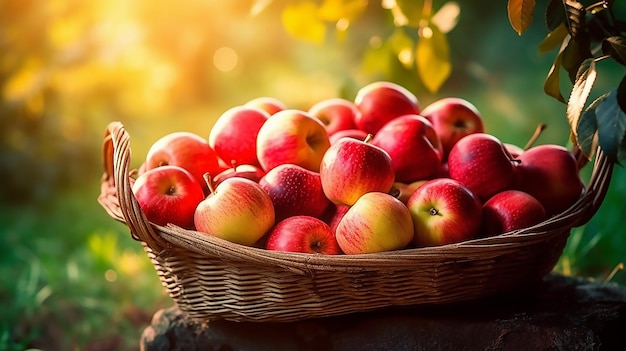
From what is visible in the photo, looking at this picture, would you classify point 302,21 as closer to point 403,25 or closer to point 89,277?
point 403,25

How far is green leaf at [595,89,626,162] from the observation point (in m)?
1.18

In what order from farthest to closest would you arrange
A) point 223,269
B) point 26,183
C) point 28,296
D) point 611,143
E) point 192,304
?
1. point 26,183
2. point 28,296
3. point 192,304
4. point 223,269
5. point 611,143

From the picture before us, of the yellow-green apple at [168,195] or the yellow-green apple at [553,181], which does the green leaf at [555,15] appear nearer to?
the yellow-green apple at [553,181]

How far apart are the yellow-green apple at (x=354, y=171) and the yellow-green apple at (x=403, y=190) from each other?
0.22ft

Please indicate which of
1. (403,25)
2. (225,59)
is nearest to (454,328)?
(403,25)

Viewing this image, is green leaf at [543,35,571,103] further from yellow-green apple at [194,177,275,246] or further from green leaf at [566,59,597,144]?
yellow-green apple at [194,177,275,246]

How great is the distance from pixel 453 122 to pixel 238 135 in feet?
1.88

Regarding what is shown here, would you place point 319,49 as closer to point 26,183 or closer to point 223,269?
point 26,183

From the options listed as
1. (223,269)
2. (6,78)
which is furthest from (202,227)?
(6,78)

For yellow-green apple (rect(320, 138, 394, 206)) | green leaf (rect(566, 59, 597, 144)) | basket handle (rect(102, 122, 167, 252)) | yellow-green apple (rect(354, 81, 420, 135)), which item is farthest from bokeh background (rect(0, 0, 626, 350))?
basket handle (rect(102, 122, 167, 252))

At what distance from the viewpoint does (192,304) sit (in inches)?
64.0

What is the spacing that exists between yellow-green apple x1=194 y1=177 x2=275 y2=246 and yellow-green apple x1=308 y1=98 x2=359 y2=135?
473 mm

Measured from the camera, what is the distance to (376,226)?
4.75 feet

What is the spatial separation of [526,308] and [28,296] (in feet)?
5.99
